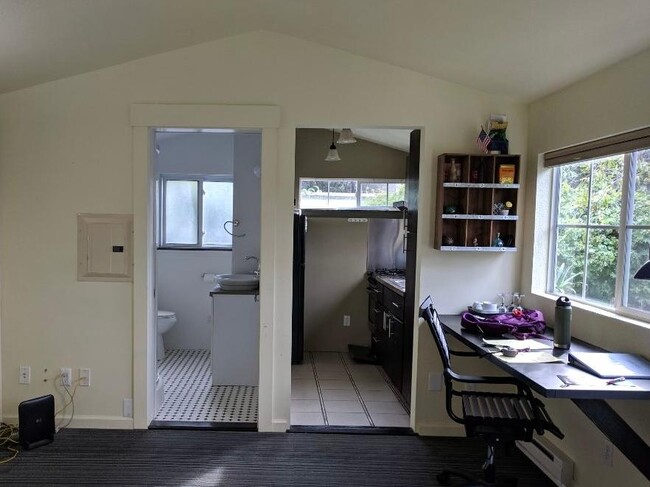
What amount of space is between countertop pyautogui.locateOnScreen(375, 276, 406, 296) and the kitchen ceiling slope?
158 cm

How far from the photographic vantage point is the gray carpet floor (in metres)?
2.38

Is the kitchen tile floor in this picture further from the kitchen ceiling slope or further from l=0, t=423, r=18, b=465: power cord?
the kitchen ceiling slope

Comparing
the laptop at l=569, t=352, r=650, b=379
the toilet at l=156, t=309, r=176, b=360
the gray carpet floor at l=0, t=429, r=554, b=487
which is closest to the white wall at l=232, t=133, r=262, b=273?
the toilet at l=156, t=309, r=176, b=360

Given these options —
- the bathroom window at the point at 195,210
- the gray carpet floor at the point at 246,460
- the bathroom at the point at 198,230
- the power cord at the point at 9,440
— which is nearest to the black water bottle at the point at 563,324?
the gray carpet floor at the point at 246,460

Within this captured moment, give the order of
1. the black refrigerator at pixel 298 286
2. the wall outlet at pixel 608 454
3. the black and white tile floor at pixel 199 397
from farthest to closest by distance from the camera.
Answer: the black refrigerator at pixel 298 286 → the black and white tile floor at pixel 199 397 → the wall outlet at pixel 608 454

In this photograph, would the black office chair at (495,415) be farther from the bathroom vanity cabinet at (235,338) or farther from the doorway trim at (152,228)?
the bathroom vanity cabinet at (235,338)

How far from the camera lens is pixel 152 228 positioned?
296 centimetres

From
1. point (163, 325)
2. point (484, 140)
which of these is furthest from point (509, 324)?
point (163, 325)

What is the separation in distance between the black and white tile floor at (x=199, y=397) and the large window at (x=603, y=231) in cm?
229

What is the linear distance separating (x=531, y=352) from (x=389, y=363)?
6.26ft

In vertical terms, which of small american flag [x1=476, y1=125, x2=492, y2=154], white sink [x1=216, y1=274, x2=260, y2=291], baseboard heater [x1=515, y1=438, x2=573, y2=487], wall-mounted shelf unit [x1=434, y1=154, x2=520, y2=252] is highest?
small american flag [x1=476, y1=125, x2=492, y2=154]

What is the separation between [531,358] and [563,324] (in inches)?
11.4

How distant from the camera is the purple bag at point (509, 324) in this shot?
2.46 m

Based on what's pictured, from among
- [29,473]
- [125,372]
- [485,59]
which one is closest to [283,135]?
[485,59]
